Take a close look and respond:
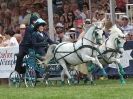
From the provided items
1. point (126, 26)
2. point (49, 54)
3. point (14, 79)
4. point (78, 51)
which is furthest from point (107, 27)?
point (14, 79)

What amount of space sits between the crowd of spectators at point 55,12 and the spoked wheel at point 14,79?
2836mm

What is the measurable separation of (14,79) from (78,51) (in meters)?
2.39

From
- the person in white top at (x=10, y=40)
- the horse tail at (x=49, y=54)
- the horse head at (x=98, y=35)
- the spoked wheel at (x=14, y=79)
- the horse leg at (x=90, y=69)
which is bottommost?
the spoked wheel at (x=14, y=79)

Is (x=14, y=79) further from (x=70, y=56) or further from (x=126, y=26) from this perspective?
(x=126, y=26)

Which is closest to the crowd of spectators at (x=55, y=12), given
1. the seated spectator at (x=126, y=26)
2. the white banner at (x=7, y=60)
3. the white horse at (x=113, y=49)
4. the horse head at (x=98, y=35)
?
the seated spectator at (x=126, y=26)

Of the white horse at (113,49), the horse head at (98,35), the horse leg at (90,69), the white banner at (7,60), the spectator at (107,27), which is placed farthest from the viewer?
the white banner at (7,60)

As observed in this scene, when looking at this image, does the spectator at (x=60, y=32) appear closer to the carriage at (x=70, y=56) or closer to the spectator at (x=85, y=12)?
the spectator at (x=85, y=12)

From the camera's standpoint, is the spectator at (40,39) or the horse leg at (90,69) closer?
the horse leg at (90,69)

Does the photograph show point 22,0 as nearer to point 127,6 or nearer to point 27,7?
point 27,7

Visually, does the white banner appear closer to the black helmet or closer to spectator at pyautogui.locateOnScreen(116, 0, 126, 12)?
the black helmet

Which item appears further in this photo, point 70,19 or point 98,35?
point 70,19

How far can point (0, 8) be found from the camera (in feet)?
92.8

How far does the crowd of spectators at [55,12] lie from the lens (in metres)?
25.7

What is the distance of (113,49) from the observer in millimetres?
21328
